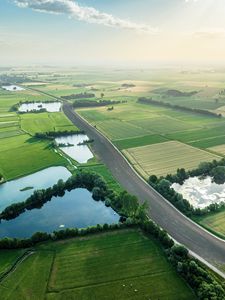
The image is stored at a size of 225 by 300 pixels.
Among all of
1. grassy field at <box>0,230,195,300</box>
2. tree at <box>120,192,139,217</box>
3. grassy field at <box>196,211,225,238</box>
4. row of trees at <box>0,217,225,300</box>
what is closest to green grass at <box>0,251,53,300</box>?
grassy field at <box>0,230,195,300</box>

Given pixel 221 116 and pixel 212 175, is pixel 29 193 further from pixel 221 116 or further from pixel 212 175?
pixel 221 116

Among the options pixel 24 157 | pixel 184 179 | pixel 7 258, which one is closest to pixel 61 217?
pixel 7 258

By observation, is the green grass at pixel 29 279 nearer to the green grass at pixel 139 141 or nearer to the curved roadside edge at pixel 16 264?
the curved roadside edge at pixel 16 264

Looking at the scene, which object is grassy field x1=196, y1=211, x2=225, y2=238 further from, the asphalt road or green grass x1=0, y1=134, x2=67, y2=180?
green grass x1=0, y1=134, x2=67, y2=180

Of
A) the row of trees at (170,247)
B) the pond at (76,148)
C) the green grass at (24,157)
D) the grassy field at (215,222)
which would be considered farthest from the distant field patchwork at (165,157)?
the row of trees at (170,247)

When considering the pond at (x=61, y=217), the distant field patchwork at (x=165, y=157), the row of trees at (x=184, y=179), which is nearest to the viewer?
the pond at (x=61, y=217)

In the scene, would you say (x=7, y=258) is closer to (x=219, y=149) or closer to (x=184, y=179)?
(x=184, y=179)
